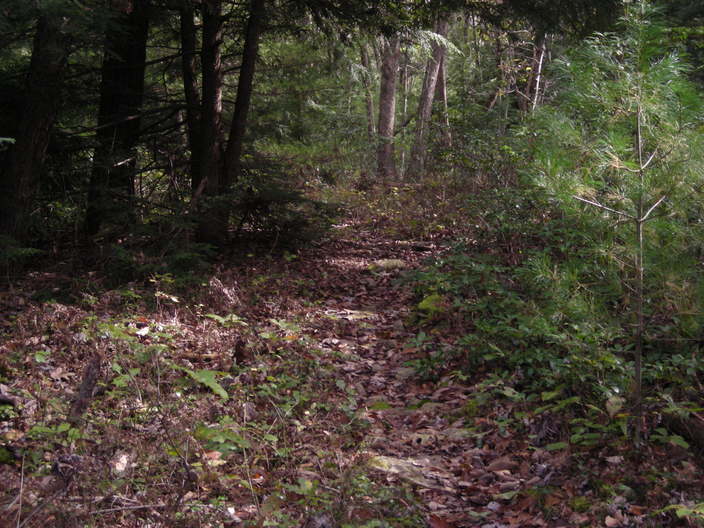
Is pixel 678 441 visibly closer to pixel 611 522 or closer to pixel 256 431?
pixel 611 522

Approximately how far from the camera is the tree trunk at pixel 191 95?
364 inches

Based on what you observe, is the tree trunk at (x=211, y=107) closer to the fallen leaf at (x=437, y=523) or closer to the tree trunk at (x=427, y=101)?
the fallen leaf at (x=437, y=523)

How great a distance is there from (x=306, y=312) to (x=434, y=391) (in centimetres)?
241

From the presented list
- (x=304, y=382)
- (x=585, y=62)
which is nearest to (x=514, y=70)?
(x=585, y=62)

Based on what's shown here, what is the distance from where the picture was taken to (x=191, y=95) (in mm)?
9461

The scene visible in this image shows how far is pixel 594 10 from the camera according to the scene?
8539mm

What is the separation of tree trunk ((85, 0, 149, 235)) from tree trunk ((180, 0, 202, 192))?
2.02 ft

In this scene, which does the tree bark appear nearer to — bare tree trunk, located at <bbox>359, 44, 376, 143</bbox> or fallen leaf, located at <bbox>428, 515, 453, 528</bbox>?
fallen leaf, located at <bbox>428, 515, 453, 528</bbox>

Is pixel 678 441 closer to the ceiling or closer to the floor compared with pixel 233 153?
closer to the floor

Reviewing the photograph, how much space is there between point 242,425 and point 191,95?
253 inches

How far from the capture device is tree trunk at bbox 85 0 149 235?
8.47 metres

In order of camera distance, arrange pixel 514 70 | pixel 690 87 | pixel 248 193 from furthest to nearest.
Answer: pixel 514 70, pixel 248 193, pixel 690 87

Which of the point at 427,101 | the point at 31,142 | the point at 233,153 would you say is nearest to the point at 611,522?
the point at 31,142

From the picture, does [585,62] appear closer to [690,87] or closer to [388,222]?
[690,87]
